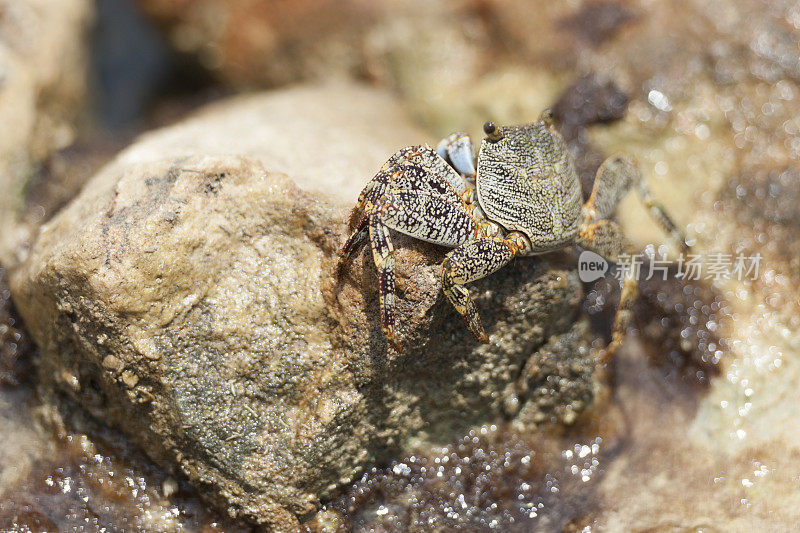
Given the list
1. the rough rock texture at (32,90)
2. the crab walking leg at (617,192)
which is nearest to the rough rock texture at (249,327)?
the crab walking leg at (617,192)

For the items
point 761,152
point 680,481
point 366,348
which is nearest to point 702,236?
point 761,152

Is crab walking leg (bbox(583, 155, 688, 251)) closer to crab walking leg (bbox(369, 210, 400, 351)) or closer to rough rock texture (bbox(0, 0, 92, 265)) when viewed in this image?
crab walking leg (bbox(369, 210, 400, 351))

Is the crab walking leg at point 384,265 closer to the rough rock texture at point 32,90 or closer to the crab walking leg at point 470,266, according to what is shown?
the crab walking leg at point 470,266

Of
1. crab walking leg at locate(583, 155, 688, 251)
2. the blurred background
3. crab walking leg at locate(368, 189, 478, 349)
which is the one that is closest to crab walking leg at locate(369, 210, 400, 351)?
crab walking leg at locate(368, 189, 478, 349)

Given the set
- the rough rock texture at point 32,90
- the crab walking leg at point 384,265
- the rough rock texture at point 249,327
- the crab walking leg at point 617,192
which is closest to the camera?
the crab walking leg at point 384,265

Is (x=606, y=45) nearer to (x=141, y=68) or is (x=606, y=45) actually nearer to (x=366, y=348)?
(x=366, y=348)

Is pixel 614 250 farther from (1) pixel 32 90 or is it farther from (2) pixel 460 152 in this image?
A: (1) pixel 32 90
